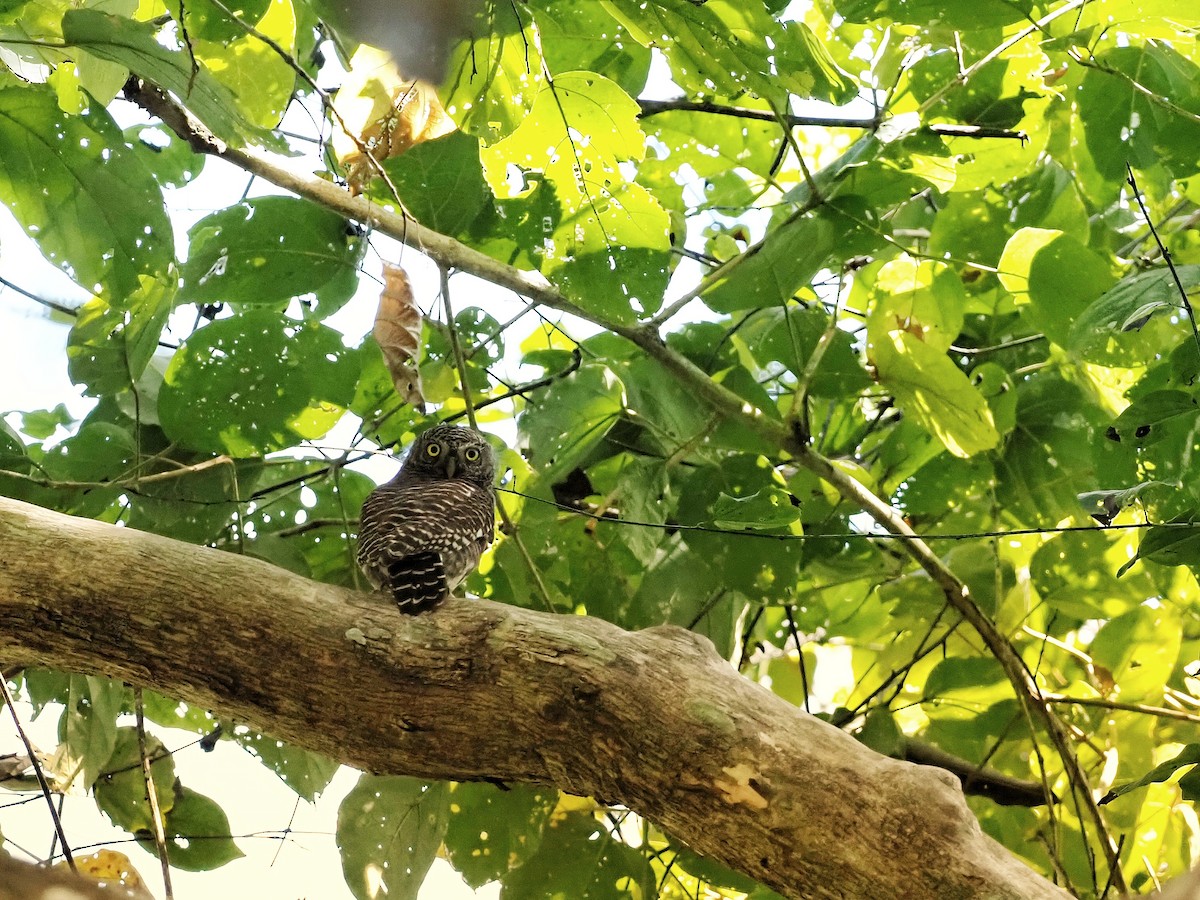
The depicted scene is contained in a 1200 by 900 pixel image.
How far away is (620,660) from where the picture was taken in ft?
4.25

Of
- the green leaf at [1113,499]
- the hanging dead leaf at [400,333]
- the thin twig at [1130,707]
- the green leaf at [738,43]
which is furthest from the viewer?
the thin twig at [1130,707]

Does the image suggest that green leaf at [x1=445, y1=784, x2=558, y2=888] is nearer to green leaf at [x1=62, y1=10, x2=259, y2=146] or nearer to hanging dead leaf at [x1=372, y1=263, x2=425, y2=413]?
hanging dead leaf at [x1=372, y1=263, x2=425, y2=413]

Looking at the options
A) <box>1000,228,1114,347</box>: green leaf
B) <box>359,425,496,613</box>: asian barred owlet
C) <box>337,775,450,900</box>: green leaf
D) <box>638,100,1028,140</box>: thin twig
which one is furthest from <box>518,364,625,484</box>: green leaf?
<box>1000,228,1114,347</box>: green leaf

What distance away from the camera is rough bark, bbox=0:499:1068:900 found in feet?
4.00

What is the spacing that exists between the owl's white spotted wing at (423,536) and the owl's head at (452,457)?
3.0 inches

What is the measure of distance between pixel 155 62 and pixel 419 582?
76 cm

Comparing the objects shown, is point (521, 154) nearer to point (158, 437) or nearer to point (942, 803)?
point (158, 437)

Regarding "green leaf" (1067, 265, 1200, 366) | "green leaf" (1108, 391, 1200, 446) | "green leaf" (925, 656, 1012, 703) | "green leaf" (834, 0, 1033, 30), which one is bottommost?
"green leaf" (925, 656, 1012, 703)

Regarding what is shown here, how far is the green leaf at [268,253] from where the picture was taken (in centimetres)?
159

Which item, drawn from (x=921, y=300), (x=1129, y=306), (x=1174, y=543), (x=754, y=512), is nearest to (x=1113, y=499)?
(x=1174, y=543)

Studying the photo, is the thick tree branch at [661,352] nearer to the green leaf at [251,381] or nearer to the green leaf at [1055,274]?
the green leaf at [251,381]

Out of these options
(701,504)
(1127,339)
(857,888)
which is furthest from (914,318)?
(857,888)

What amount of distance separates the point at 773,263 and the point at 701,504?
18.3 inches

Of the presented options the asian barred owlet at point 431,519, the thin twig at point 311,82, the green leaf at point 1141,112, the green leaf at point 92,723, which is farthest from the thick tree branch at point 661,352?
the green leaf at point 92,723
